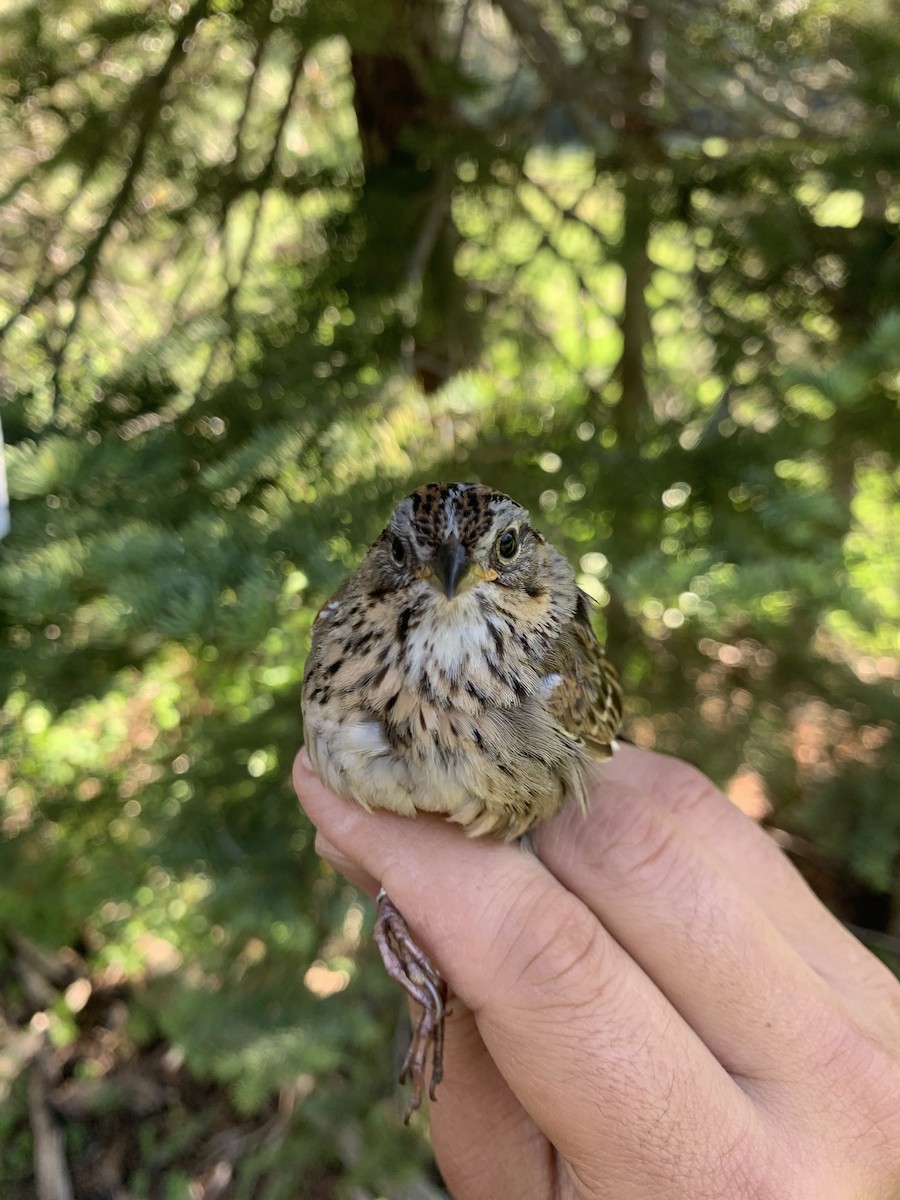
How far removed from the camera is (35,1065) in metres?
3.23

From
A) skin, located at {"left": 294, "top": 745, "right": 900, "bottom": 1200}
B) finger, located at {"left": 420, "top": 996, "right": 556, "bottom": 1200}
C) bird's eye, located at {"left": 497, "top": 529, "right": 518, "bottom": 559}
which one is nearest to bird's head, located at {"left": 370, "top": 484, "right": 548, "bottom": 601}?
bird's eye, located at {"left": 497, "top": 529, "right": 518, "bottom": 559}

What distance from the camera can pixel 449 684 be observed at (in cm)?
141

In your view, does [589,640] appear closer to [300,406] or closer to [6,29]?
[300,406]

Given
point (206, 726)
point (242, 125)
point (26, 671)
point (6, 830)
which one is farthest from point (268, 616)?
point (242, 125)

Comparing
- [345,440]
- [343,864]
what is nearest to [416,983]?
[343,864]

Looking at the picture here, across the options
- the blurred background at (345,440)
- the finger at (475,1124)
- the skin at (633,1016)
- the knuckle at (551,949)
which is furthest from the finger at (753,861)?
the finger at (475,1124)

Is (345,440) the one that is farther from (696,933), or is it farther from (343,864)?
(696,933)

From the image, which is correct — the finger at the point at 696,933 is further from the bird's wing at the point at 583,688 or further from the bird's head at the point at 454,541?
the bird's head at the point at 454,541

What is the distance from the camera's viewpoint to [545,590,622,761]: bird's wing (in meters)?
1.50

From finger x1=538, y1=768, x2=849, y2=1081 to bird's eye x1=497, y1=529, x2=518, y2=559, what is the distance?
52 centimetres

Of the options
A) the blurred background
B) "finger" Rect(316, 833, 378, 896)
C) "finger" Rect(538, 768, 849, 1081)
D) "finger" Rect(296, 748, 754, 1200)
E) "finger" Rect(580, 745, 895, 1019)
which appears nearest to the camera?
"finger" Rect(296, 748, 754, 1200)

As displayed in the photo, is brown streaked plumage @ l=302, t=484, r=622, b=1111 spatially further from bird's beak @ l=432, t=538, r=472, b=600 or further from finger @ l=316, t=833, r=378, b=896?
finger @ l=316, t=833, r=378, b=896

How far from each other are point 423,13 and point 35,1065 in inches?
156

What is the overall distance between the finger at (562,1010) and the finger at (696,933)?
0.32 feet
